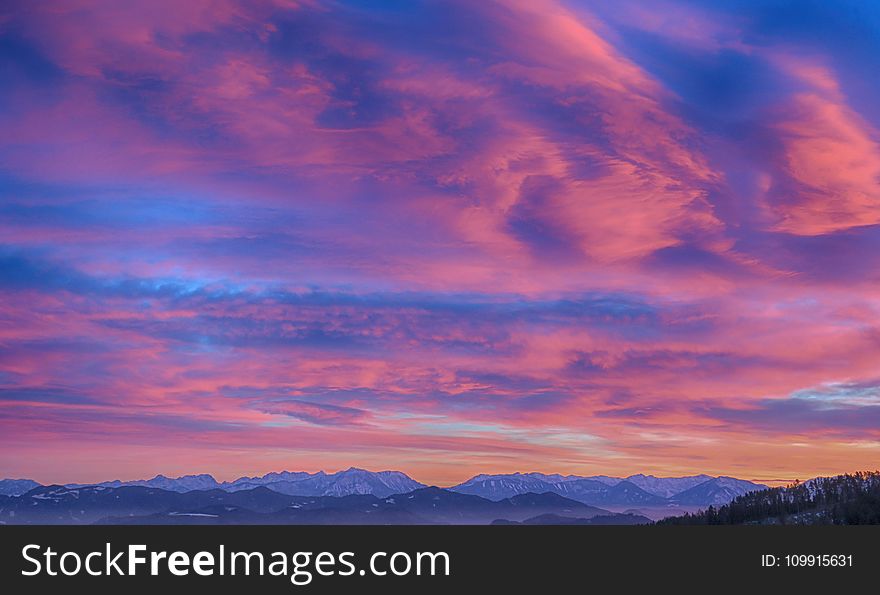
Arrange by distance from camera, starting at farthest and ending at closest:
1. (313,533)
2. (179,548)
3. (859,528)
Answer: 1. (859,528)
2. (313,533)
3. (179,548)

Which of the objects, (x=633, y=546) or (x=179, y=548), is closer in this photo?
(x=179, y=548)

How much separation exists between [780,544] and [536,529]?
73.5 ft

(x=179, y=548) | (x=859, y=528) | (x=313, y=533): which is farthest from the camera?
(x=859, y=528)

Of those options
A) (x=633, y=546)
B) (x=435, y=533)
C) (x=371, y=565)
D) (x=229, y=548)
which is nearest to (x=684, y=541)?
(x=633, y=546)

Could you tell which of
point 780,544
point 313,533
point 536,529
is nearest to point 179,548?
point 313,533

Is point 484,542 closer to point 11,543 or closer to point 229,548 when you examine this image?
point 229,548

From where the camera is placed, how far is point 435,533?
7438 centimetres

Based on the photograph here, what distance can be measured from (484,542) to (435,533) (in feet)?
16.9

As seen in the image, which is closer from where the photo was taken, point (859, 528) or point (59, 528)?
point (59, 528)

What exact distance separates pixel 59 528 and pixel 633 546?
50.4 meters

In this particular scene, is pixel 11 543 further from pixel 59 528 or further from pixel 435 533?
pixel 435 533

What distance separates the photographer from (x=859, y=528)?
82250 millimetres

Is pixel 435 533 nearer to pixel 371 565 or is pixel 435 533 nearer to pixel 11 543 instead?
pixel 371 565

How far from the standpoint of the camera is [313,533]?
2982 inches
